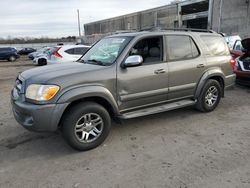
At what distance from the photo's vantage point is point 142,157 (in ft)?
11.6

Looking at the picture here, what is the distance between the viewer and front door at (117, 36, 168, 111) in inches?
158

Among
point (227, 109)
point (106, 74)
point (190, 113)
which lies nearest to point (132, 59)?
point (106, 74)

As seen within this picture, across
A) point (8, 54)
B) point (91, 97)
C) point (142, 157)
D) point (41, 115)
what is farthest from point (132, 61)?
point (8, 54)

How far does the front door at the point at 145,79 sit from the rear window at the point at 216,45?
1.35m

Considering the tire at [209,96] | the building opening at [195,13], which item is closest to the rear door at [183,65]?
the tire at [209,96]

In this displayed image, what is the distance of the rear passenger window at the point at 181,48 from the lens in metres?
4.62

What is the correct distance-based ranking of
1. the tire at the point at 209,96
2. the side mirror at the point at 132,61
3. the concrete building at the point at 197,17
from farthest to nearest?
the concrete building at the point at 197,17, the tire at the point at 209,96, the side mirror at the point at 132,61

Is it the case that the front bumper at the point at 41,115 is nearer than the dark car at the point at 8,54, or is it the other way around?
the front bumper at the point at 41,115

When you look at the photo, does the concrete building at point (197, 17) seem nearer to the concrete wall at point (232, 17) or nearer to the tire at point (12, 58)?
the concrete wall at point (232, 17)

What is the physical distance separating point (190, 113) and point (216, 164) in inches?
87.6

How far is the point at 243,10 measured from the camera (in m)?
24.1

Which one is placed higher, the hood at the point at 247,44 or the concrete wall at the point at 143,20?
the concrete wall at the point at 143,20

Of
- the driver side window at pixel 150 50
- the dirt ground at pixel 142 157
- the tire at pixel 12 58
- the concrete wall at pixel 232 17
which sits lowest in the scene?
the dirt ground at pixel 142 157

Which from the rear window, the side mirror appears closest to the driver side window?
the side mirror
